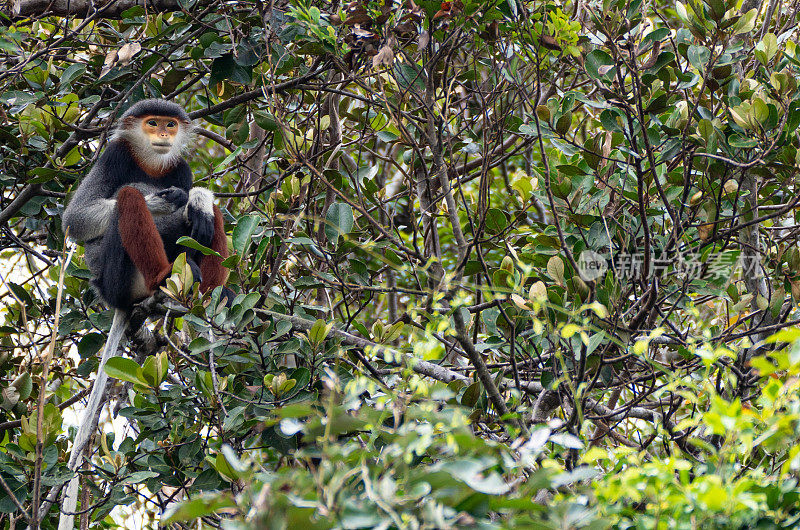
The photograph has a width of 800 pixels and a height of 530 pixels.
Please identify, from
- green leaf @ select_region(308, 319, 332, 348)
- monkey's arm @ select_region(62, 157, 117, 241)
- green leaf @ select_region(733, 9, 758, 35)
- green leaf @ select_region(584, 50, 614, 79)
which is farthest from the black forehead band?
green leaf @ select_region(733, 9, 758, 35)

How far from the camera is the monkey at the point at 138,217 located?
371 cm

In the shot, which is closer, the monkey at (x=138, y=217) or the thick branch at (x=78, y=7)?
the monkey at (x=138, y=217)

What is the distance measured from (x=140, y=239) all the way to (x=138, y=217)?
0.10 meters

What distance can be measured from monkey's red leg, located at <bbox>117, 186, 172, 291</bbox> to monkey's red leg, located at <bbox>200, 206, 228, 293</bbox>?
223 mm

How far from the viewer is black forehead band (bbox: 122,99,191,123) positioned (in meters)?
4.02

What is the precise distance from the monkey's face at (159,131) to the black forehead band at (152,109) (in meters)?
0.02

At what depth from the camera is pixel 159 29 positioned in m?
3.55

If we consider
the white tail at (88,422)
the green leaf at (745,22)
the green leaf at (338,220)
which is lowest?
the white tail at (88,422)

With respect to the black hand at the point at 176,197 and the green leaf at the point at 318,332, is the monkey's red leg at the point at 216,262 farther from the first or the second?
the green leaf at the point at 318,332

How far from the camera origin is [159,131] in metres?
4.05

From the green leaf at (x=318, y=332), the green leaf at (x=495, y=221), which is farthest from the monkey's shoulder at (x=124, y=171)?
the green leaf at (x=495, y=221)

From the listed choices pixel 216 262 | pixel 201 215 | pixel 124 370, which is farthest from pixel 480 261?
pixel 216 262

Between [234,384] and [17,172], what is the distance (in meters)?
1.84

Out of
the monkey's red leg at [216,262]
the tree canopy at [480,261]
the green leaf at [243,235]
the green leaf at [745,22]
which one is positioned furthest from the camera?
the monkey's red leg at [216,262]
